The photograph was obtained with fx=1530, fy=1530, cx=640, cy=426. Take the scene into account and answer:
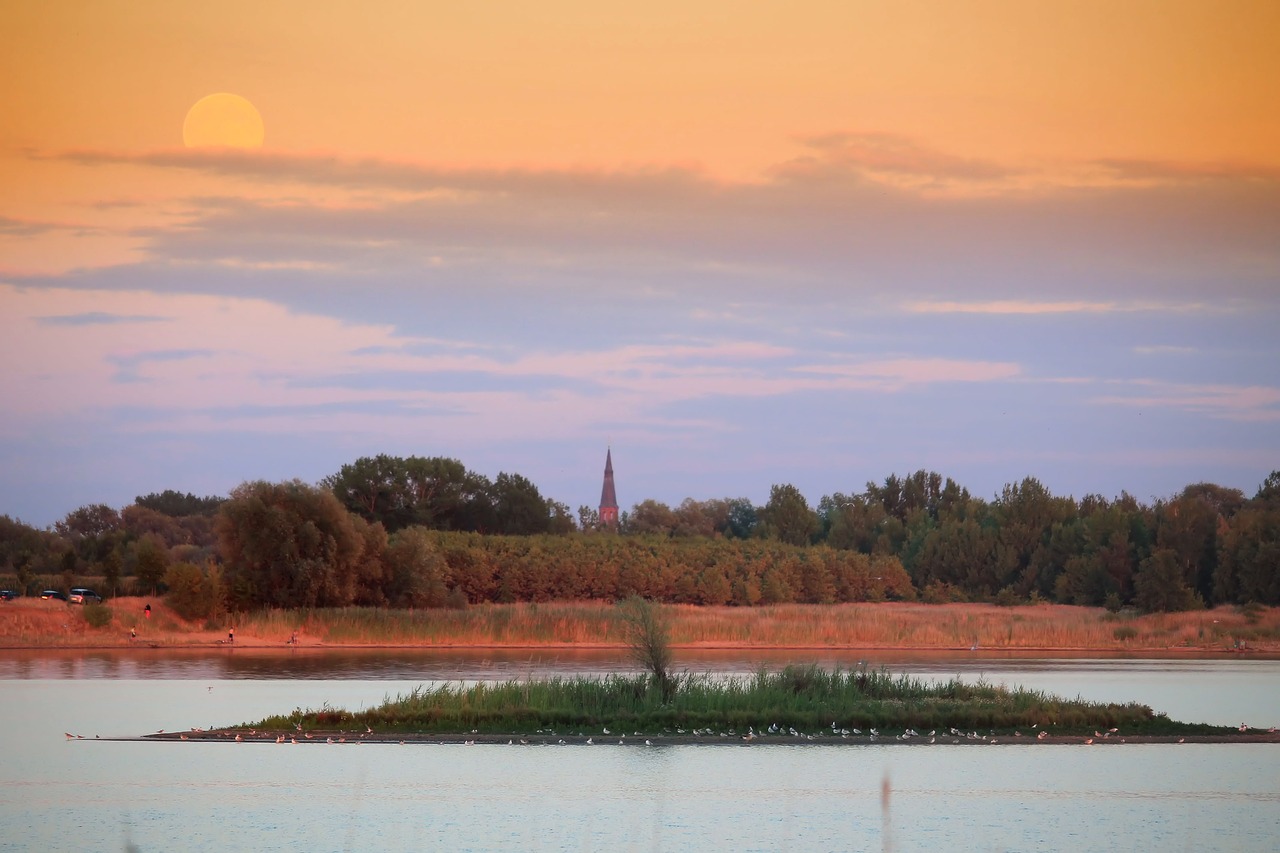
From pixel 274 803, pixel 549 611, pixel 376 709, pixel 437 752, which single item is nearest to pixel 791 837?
pixel 274 803

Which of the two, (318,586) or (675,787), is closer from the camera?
(675,787)

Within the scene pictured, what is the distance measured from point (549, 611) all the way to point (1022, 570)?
3996 cm

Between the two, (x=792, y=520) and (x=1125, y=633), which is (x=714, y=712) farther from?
(x=792, y=520)

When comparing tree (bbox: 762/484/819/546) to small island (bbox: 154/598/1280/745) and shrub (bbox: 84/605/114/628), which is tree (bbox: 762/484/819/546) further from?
small island (bbox: 154/598/1280/745)

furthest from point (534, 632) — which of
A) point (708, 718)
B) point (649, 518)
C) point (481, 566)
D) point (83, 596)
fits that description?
point (649, 518)

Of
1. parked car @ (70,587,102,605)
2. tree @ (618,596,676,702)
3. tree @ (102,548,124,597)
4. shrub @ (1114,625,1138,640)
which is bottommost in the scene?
shrub @ (1114,625,1138,640)

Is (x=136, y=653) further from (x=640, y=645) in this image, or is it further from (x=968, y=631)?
(x=968, y=631)

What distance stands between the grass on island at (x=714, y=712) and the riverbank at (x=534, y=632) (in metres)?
26.9

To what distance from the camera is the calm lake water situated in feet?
60.9

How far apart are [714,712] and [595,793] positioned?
25.6 ft

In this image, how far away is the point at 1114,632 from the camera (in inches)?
2470

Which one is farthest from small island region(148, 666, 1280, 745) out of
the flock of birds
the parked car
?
the parked car

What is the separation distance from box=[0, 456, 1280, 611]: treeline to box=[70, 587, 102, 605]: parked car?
1.52 m

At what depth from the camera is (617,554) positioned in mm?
83375
